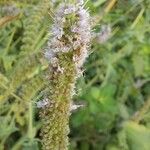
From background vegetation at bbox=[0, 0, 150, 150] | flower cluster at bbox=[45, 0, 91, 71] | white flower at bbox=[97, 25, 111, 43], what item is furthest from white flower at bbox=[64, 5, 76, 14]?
white flower at bbox=[97, 25, 111, 43]

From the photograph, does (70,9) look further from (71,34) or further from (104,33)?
(104,33)

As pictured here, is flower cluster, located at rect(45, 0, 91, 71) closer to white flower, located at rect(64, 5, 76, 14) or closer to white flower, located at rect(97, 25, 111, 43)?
white flower, located at rect(64, 5, 76, 14)

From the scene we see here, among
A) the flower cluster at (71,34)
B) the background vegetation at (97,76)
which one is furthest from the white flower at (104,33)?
the flower cluster at (71,34)

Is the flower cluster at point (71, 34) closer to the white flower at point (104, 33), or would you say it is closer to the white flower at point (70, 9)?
the white flower at point (70, 9)

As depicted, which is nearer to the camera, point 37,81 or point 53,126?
point 53,126

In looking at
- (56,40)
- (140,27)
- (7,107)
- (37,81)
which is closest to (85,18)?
(56,40)

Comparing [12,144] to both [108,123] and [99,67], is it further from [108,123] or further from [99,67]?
[99,67]
